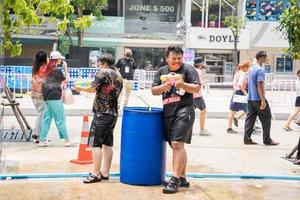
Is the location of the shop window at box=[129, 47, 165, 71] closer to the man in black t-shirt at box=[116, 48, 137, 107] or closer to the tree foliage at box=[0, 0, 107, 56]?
the man in black t-shirt at box=[116, 48, 137, 107]

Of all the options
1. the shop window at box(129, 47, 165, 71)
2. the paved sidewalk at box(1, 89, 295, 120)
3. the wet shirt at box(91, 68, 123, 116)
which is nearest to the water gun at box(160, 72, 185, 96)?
the wet shirt at box(91, 68, 123, 116)

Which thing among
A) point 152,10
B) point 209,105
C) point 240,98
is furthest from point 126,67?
point 152,10

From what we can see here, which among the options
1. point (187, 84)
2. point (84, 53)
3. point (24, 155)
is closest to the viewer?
point (187, 84)

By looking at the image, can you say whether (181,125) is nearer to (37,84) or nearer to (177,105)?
(177,105)

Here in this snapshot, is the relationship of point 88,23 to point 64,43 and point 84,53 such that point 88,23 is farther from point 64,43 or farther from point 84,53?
point 64,43

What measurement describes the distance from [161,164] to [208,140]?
4706 millimetres

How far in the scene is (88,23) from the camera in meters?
9.62

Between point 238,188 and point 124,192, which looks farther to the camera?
point 238,188

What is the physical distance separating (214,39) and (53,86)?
28.7 meters

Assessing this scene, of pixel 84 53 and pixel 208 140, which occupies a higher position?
pixel 84 53

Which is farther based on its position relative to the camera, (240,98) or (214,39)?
(214,39)

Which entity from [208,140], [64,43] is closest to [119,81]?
[208,140]

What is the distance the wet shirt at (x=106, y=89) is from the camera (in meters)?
6.66

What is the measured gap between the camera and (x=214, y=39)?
3712 centimetres
